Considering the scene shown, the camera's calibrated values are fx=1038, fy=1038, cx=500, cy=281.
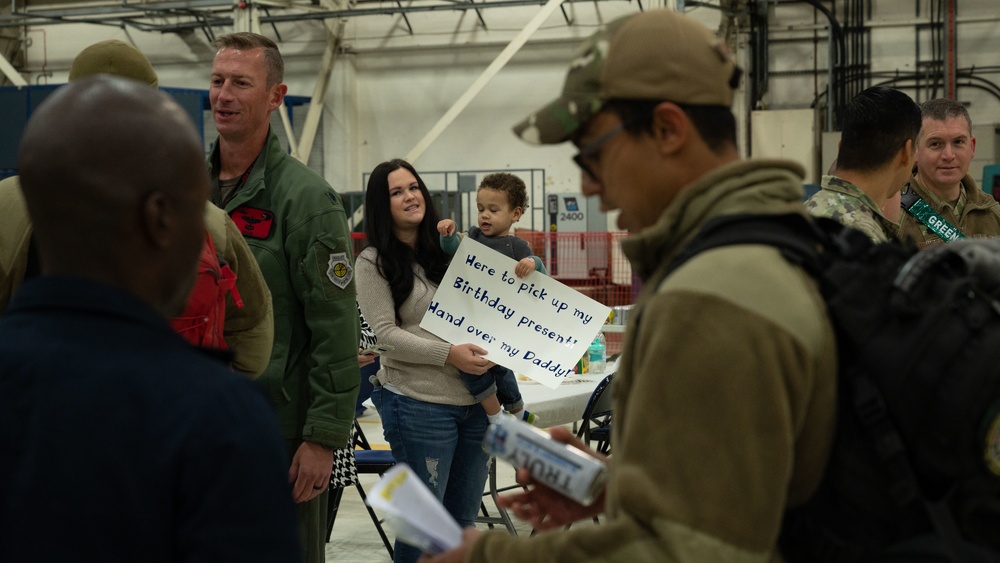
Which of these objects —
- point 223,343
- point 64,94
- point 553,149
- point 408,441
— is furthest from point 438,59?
point 64,94

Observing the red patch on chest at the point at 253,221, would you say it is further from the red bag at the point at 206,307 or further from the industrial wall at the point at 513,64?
the industrial wall at the point at 513,64

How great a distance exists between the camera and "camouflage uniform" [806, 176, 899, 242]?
291cm

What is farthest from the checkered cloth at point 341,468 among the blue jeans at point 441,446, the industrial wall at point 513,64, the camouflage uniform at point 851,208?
the industrial wall at point 513,64

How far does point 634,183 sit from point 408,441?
8.58 feet

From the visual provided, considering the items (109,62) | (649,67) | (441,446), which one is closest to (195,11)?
(441,446)

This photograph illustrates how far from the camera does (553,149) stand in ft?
46.9

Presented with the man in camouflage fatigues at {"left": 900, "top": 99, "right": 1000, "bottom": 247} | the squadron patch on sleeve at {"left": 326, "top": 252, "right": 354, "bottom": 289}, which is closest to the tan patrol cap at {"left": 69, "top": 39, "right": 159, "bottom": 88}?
the squadron patch on sleeve at {"left": 326, "top": 252, "right": 354, "bottom": 289}

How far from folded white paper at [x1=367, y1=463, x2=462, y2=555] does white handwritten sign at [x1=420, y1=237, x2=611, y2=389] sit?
2.63 meters

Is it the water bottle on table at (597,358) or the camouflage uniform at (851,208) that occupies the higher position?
the camouflage uniform at (851,208)

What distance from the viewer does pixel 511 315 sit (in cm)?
437

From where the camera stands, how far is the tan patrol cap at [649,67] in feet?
4.54

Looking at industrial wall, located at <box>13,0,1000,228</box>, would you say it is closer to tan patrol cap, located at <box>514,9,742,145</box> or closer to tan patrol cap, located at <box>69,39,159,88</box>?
tan patrol cap, located at <box>69,39,159,88</box>

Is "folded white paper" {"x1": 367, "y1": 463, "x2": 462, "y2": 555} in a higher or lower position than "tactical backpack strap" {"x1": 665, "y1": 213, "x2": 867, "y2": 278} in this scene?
lower

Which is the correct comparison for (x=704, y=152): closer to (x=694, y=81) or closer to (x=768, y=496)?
(x=694, y=81)
